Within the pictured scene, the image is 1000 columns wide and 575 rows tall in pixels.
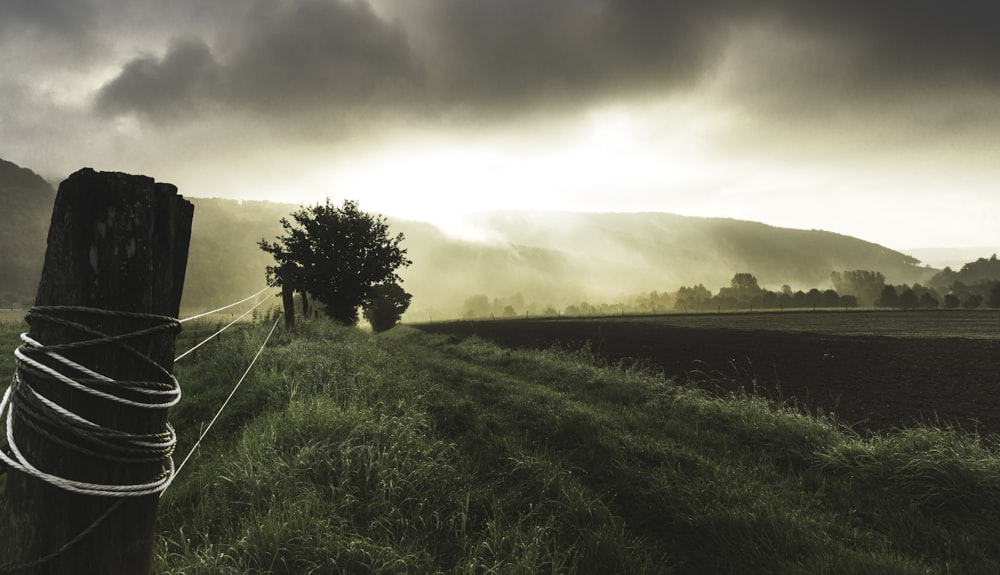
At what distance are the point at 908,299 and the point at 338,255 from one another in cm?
17683

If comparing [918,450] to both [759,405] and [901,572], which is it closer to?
[759,405]

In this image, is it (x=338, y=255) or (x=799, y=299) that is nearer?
(x=338, y=255)

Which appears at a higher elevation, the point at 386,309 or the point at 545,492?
the point at 545,492

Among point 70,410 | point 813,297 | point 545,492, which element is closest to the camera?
point 70,410

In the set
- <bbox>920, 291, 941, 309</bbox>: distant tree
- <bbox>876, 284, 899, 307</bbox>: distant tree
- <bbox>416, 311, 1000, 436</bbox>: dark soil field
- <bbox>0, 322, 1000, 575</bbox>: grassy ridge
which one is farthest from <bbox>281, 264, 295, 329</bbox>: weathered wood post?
<bbox>876, 284, 899, 307</bbox>: distant tree

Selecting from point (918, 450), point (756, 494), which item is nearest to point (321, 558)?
point (756, 494)

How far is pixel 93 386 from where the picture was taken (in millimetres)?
1561

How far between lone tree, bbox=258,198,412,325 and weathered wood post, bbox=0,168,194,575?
22.5 metres

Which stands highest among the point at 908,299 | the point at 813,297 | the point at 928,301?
the point at 908,299

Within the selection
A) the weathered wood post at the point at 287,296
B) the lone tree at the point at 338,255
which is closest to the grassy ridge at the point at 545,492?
the weathered wood post at the point at 287,296

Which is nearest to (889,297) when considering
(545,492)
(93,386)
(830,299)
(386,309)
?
(830,299)

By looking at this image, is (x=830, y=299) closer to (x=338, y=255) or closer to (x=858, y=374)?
(x=858, y=374)

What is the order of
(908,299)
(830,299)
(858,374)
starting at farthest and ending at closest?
1. (830,299)
2. (908,299)
3. (858,374)

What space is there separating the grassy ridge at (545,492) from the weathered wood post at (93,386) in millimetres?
1261
